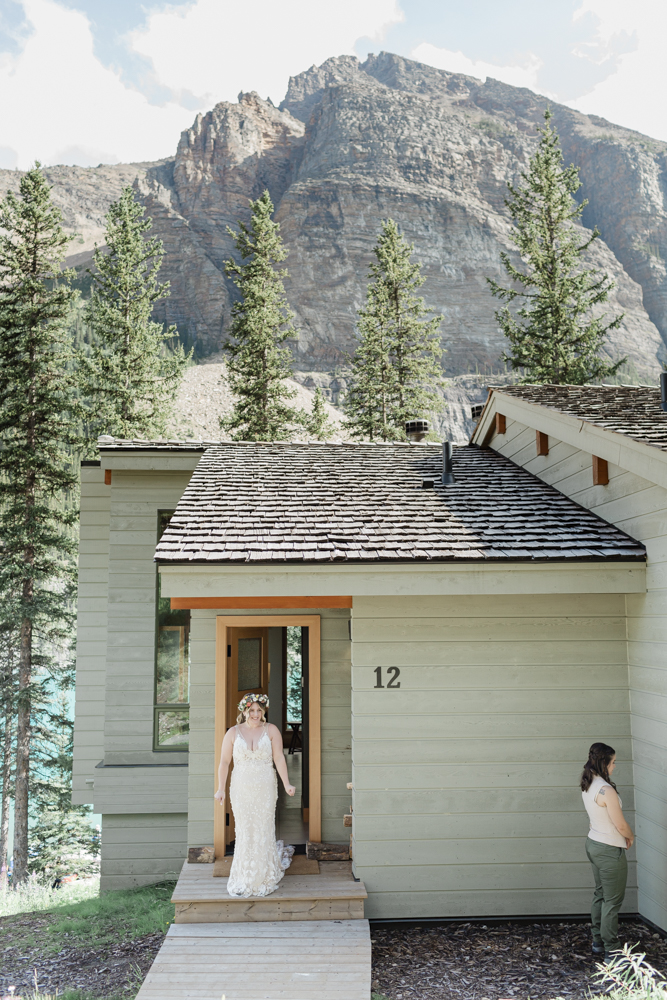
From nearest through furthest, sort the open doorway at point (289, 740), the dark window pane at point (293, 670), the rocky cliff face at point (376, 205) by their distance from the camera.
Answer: the open doorway at point (289, 740), the dark window pane at point (293, 670), the rocky cliff face at point (376, 205)

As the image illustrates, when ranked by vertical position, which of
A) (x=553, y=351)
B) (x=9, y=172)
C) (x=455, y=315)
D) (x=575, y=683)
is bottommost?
(x=575, y=683)

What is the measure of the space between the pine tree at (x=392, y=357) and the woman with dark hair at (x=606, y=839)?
18714 mm

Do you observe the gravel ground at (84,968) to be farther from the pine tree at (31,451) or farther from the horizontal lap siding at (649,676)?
the pine tree at (31,451)

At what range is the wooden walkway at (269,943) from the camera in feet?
12.9

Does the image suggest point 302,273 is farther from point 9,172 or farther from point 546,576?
point 546,576

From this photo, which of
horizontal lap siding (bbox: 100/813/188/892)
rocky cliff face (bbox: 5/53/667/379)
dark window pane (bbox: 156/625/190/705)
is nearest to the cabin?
dark window pane (bbox: 156/625/190/705)

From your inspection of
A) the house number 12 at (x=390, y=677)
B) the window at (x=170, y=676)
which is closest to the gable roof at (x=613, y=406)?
the house number 12 at (x=390, y=677)

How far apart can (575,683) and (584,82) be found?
5930 inches

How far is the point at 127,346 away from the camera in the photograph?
21.0 m

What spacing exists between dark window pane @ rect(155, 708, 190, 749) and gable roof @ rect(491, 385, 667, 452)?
16.6 feet

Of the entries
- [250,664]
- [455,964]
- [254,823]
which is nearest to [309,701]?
[254,823]

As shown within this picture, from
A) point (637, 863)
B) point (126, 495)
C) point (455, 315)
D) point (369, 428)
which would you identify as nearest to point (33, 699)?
point (126, 495)

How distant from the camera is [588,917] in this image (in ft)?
16.6

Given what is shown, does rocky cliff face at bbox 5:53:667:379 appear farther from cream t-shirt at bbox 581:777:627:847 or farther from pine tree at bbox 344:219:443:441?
cream t-shirt at bbox 581:777:627:847
